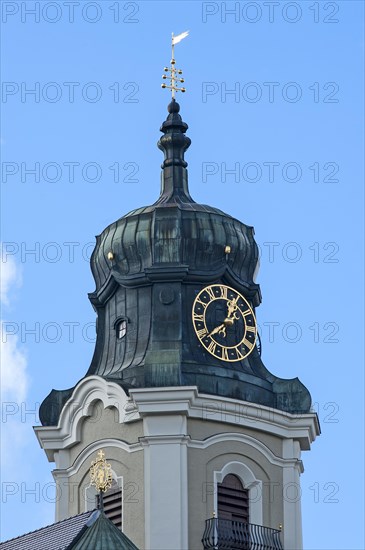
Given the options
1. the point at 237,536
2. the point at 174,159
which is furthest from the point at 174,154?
the point at 237,536

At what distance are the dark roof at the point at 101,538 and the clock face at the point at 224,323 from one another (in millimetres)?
6302

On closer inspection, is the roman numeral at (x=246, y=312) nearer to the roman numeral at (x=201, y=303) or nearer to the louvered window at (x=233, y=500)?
the roman numeral at (x=201, y=303)

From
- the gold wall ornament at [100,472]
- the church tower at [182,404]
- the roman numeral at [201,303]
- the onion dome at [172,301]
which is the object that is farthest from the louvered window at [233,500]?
the roman numeral at [201,303]

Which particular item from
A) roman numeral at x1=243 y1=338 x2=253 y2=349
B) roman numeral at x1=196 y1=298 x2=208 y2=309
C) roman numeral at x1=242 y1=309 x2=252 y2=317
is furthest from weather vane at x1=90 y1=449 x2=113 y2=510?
roman numeral at x1=242 y1=309 x2=252 y2=317

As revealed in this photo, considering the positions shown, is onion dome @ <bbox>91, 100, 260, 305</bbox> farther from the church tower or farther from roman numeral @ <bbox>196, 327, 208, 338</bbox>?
roman numeral @ <bbox>196, 327, 208, 338</bbox>

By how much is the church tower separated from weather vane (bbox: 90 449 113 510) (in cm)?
27

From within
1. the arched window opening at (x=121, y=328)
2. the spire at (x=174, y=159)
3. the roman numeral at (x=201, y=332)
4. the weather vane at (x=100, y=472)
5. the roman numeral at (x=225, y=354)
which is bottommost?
the weather vane at (x=100, y=472)

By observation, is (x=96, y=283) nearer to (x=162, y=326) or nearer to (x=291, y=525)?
(x=162, y=326)

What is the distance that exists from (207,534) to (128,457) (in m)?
2.53

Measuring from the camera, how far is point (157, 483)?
61.4m

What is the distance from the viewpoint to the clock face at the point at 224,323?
6350 cm

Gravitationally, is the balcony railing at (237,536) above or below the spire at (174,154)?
below

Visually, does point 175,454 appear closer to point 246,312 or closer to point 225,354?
point 225,354

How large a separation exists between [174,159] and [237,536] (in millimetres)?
9849
